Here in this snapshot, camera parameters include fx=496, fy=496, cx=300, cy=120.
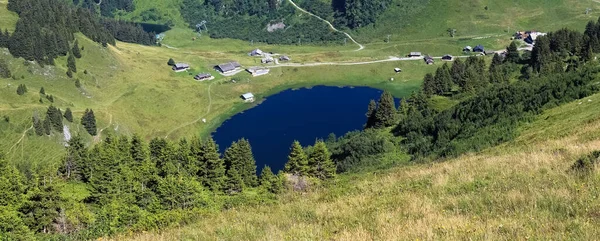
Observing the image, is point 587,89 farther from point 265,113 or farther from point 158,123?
point 158,123

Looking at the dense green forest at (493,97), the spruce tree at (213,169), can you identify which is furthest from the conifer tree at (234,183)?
the dense green forest at (493,97)

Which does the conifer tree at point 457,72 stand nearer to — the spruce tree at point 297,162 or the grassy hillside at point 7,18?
the spruce tree at point 297,162

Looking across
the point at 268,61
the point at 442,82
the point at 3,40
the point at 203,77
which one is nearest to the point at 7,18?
the point at 3,40

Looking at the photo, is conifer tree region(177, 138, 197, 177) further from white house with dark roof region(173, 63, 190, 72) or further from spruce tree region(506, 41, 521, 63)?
spruce tree region(506, 41, 521, 63)

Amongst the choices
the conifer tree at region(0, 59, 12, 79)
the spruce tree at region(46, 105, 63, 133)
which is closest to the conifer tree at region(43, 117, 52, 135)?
the spruce tree at region(46, 105, 63, 133)

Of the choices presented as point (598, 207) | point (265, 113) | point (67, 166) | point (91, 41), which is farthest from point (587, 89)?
point (91, 41)

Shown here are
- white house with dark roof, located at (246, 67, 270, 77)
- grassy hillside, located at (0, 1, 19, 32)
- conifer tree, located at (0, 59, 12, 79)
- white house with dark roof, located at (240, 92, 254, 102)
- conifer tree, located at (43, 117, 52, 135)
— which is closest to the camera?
conifer tree, located at (43, 117, 52, 135)
